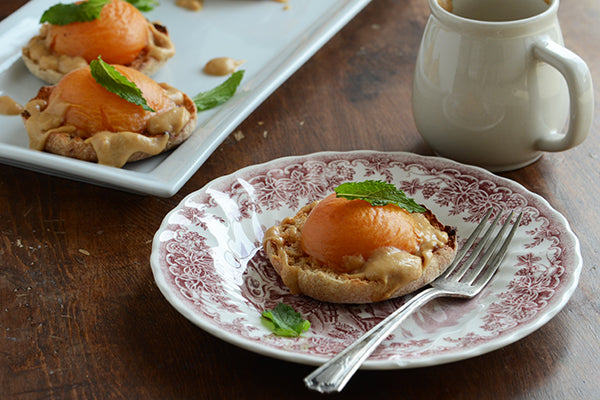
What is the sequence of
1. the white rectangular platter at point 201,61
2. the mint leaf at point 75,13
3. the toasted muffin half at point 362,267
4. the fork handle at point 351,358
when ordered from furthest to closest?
the mint leaf at point 75,13 < the white rectangular platter at point 201,61 < the toasted muffin half at point 362,267 < the fork handle at point 351,358

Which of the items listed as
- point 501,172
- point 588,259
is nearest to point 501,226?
point 588,259

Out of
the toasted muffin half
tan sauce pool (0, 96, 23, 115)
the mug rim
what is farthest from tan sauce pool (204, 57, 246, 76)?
the toasted muffin half

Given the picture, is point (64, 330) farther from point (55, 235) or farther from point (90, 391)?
point (55, 235)

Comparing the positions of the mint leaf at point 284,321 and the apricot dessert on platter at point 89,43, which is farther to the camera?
the apricot dessert on platter at point 89,43

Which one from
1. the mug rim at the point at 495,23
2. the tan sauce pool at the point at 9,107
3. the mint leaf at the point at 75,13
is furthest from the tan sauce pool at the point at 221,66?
the mug rim at the point at 495,23

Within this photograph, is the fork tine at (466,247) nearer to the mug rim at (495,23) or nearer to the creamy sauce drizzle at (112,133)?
the mug rim at (495,23)

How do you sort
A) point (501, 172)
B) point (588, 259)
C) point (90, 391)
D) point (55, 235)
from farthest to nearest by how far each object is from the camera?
point (501, 172)
point (55, 235)
point (588, 259)
point (90, 391)
